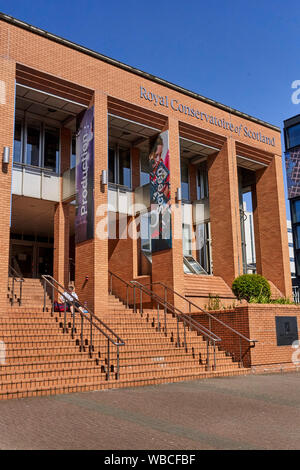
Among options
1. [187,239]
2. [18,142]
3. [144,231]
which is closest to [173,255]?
[144,231]

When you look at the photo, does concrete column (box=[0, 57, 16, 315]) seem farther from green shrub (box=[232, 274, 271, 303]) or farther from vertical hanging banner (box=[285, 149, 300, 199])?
vertical hanging banner (box=[285, 149, 300, 199])

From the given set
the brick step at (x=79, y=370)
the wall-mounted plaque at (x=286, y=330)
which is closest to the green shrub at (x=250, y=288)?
the wall-mounted plaque at (x=286, y=330)

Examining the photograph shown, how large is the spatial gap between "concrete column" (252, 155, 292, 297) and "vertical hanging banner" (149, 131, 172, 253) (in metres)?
6.94

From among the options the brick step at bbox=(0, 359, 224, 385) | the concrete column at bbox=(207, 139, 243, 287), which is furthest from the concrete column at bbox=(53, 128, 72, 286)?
the brick step at bbox=(0, 359, 224, 385)

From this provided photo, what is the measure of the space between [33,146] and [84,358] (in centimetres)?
1067

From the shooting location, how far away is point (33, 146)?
18922 millimetres

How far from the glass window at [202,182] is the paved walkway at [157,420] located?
1635 centimetres

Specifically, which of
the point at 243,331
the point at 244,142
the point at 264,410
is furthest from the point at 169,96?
the point at 264,410

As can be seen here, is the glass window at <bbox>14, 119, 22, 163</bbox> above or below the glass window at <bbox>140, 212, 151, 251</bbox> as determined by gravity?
above

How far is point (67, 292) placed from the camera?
13.8 metres

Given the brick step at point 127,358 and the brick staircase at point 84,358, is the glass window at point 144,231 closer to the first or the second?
the brick staircase at point 84,358

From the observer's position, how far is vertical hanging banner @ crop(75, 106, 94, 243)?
16219 mm

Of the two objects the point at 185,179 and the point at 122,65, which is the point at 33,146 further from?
the point at 185,179

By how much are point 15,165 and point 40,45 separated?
4.48 metres
